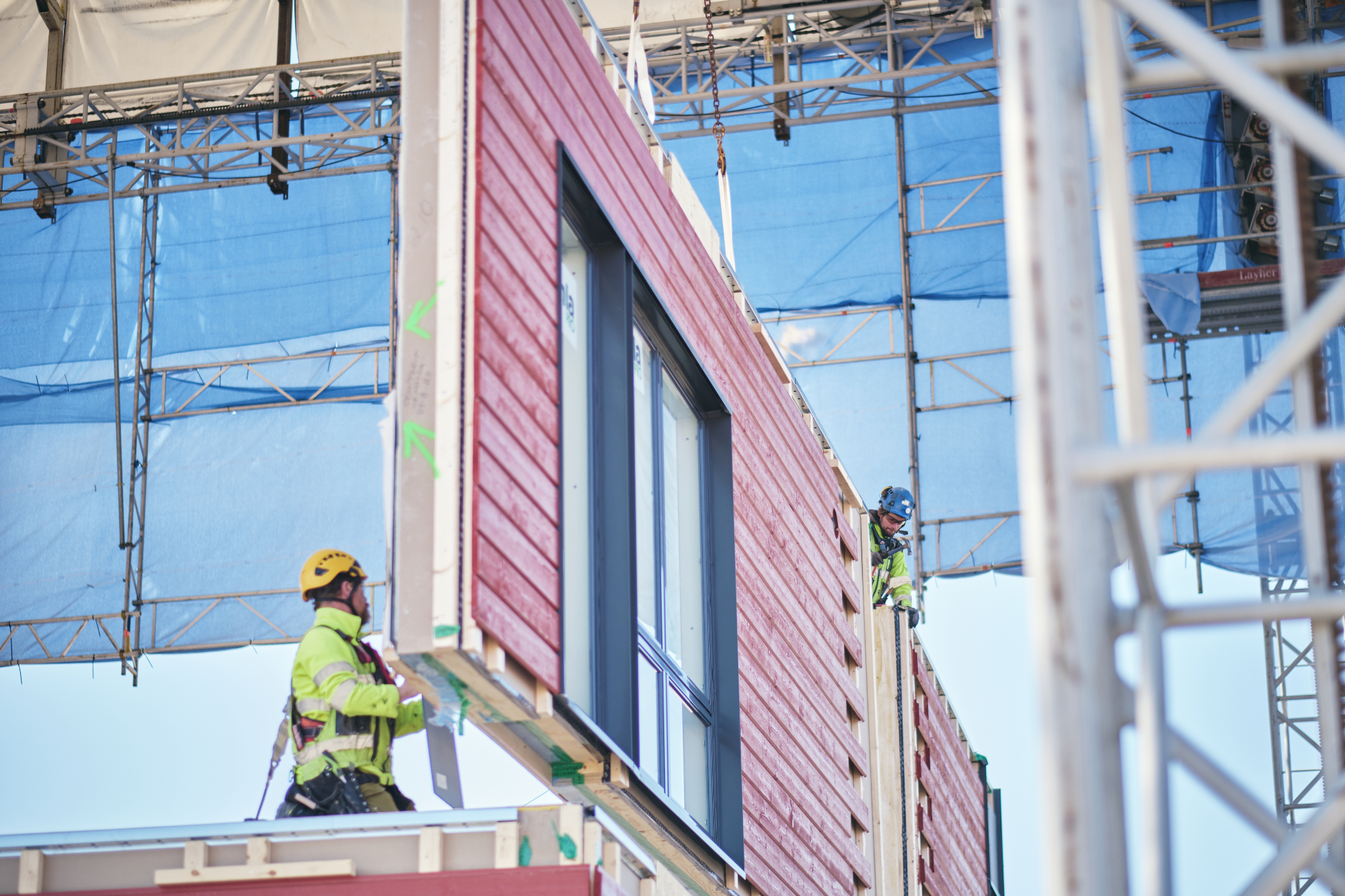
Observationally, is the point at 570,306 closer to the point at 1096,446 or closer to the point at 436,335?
the point at 436,335

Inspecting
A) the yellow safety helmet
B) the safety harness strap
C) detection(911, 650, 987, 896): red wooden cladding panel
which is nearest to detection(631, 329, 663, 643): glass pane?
the yellow safety helmet

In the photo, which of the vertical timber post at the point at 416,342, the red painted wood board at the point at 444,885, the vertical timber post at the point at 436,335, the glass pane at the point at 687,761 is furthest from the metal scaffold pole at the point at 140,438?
the red painted wood board at the point at 444,885

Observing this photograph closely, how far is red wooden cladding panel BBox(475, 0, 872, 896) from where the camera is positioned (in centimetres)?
707

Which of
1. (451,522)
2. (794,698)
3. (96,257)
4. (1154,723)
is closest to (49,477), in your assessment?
(96,257)

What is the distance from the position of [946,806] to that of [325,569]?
11.4 meters

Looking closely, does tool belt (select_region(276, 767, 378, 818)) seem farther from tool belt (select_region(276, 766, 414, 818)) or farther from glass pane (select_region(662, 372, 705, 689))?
glass pane (select_region(662, 372, 705, 689))

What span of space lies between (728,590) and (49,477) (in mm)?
17399

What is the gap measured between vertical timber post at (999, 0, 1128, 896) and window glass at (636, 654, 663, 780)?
456 cm

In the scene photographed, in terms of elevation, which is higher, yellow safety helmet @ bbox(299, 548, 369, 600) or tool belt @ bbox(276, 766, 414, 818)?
yellow safety helmet @ bbox(299, 548, 369, 600)

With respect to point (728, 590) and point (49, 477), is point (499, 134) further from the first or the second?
point (49, 477)

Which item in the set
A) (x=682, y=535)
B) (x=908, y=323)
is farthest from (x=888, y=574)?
(x=908, y=323)

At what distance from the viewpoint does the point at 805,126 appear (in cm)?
2567

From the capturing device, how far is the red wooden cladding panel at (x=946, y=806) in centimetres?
1644

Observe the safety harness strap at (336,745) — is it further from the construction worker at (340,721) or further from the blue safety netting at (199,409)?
the blue safety netting at (199,409)
